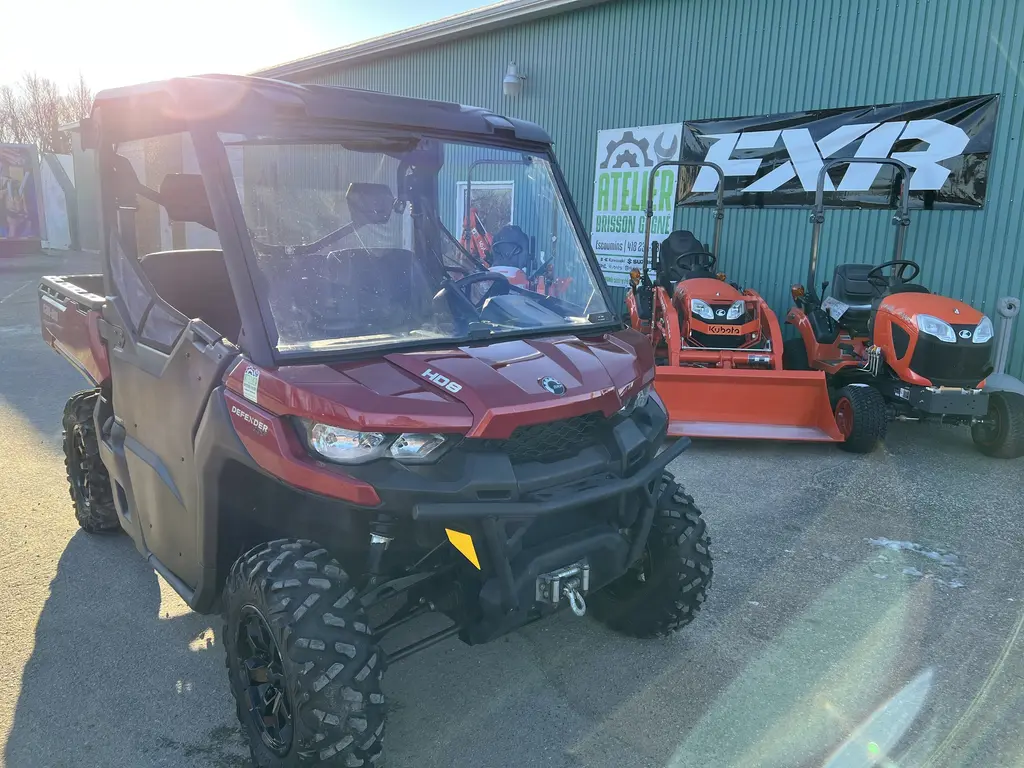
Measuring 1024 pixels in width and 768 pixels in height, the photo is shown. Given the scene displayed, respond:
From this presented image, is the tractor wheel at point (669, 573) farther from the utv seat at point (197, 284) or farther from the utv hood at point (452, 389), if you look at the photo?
the utv seat at point (197, 284)

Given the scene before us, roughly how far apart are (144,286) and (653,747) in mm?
2588

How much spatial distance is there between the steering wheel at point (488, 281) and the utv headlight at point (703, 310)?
4.22m

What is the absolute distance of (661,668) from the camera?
3.21 meters

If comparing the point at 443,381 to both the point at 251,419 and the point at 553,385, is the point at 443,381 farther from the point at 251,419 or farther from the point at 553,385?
the point at 251,419

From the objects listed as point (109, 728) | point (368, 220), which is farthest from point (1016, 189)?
point (109, 728)

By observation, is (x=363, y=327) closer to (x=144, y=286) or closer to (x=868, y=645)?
(x=144, y=286)

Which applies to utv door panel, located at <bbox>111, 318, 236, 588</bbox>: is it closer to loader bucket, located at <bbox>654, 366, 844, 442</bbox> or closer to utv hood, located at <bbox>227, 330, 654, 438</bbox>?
utv hood, located at <bbox>227, 330, 654, 438</bbox>

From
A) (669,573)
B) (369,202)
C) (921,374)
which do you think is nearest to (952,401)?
(921,374)

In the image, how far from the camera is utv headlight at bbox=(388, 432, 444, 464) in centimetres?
233

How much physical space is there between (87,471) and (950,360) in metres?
5.76

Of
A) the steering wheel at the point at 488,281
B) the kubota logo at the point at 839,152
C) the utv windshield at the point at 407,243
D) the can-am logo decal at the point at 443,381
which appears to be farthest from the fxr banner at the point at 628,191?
the can-am logo decal at the point at 443,381

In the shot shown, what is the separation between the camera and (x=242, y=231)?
2.53m

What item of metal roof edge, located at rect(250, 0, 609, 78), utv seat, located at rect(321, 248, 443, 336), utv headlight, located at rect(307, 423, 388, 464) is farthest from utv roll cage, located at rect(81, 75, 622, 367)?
metal roof edge, located at rect(250, 0, 609, 78)

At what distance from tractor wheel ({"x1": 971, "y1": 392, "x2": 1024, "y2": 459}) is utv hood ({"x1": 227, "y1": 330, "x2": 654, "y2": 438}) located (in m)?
4.64
